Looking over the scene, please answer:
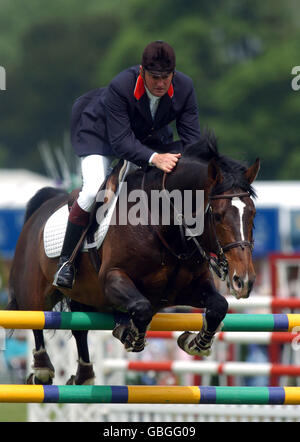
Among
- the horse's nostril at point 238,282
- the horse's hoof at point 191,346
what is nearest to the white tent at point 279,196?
the horse's hoof at point 191,346

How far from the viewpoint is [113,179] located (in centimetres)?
543

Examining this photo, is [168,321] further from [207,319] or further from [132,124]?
[132,124]

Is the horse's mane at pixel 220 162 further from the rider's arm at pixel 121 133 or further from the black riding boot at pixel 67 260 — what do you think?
the black riding boot at pixel 67 260

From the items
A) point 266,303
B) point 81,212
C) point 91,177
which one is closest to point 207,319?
point 81,212

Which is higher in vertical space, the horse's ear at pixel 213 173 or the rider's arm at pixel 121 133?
the rider's arm at pixel 121 133

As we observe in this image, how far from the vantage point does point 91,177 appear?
5453mm

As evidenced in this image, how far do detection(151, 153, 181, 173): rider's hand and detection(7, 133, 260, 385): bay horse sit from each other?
0.05 m

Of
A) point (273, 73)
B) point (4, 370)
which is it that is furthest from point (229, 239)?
point (273, 73)

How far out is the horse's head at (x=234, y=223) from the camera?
4504mm

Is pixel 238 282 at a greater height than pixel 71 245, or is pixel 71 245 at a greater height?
pixel 71 245

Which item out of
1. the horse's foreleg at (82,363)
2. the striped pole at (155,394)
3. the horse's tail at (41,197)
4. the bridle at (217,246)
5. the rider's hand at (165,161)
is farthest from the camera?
the horse's tail at (41,197)

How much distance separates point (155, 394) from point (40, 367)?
1.30 meters

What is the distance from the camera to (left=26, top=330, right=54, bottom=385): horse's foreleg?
5.96m
